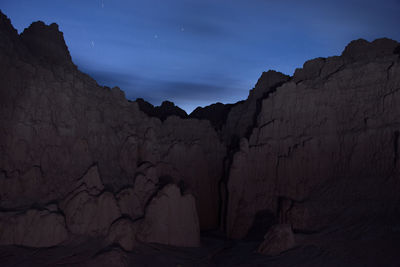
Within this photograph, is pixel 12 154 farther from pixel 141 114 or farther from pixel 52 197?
pixel 141 114

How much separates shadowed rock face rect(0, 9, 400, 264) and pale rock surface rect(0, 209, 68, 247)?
1.4 inches

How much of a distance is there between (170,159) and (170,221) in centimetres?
850

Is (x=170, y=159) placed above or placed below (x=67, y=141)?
below

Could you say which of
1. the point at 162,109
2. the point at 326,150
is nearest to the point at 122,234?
the point at 326,150

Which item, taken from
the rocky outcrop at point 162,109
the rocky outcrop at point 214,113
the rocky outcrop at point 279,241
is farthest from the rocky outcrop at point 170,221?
the rocky outcrop at point 214,113

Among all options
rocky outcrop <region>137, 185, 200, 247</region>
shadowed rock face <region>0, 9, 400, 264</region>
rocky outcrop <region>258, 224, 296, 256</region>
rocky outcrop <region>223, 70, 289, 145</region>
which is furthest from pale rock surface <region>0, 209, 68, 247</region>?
rocky outcrop <region>223, 70, 289, 145</region>

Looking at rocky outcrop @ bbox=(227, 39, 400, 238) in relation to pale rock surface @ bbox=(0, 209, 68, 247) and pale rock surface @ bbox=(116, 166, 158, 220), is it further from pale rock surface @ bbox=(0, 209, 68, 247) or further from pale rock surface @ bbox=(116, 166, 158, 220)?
pale rock surface @ bbox=(0, 209, 68, 247)

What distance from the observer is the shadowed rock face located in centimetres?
1543

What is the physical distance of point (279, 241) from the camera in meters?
15.4

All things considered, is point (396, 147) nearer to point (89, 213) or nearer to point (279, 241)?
point (279, 241)

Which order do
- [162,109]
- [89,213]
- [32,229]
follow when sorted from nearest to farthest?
[32,229], [89,213], [162,109]

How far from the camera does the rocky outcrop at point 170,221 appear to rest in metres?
17.5

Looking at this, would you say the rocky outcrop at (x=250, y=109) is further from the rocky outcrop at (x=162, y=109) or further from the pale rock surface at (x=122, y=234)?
the pale rock surface at (x=122, y=234)

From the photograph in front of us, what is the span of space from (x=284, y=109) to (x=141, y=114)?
9.36 m
